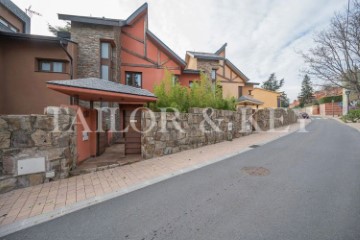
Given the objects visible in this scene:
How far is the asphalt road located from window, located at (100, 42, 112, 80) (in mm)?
9018

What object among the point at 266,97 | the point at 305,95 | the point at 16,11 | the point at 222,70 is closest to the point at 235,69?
the point at 222,70

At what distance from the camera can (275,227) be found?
260 centimetres

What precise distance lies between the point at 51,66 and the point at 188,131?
8451 millimetres

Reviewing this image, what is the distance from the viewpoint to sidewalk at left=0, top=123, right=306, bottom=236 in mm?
3064

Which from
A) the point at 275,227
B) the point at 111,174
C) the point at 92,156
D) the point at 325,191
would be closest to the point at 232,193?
the point at 275,227

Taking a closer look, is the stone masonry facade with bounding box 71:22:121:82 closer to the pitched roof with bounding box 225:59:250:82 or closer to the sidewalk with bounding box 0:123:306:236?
the sidewalk with bounding box 0:123:306:236

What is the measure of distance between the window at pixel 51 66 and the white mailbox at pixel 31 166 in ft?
24.2

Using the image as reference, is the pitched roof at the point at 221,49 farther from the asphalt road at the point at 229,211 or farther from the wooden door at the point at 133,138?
the asphalt road at the point at 229,211

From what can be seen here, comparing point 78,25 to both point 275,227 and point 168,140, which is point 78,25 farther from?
point 275,227

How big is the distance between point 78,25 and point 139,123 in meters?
8.23

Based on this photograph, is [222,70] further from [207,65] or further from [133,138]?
[133,138]

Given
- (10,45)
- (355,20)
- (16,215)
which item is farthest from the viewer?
(355,20)

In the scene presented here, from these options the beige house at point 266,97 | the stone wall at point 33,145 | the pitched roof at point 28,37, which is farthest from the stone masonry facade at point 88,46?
the beige house at point 266,97

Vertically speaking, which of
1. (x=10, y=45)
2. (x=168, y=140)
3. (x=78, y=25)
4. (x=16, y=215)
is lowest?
(x=16, y=215)
